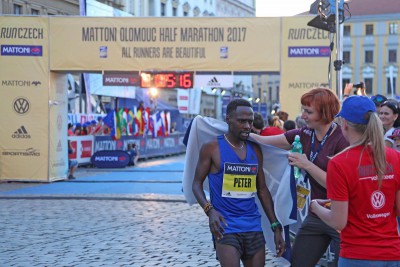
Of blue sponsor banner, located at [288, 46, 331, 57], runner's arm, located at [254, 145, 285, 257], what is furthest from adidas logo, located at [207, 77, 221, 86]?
runner's arm, located at [254, 145, 285, 257]

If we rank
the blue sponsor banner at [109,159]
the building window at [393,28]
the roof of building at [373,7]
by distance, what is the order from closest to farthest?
1. the blue sponsor banner at [109,159]
2. the building window at [393,28]
3. the roof of building at [373,7]

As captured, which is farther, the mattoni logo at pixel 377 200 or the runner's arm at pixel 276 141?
the runner's arm at pixel 276 141

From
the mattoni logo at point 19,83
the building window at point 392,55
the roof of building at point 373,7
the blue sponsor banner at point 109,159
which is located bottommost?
the blue sponsor banner at point 109,159

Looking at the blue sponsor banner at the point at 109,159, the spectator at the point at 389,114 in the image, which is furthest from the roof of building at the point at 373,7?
the spectator at the point at 389,114

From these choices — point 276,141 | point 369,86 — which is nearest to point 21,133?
point 276,141

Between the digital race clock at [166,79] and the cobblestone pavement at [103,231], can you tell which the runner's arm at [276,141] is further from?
the digital race clock at [166,79]

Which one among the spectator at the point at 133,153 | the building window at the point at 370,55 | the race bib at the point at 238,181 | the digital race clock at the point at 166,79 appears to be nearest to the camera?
the race bib at the point at 238,181

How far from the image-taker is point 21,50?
57.5 ft

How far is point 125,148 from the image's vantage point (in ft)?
89.6

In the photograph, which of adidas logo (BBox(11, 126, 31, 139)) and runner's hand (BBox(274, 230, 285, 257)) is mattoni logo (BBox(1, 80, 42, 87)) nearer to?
adidas logo (BBox(11, 126, 31, 139))

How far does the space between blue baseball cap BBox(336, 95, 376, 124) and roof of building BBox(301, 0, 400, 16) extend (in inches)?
3162

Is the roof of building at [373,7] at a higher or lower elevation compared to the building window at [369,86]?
higher

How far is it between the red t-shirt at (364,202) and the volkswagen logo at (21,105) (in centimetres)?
1549

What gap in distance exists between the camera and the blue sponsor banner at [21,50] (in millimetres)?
17328
